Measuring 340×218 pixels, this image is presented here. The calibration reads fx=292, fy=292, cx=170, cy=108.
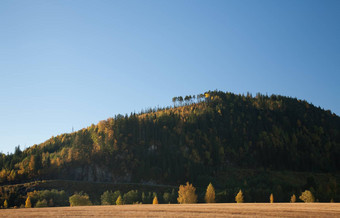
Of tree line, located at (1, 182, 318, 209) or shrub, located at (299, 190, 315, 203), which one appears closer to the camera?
shrub, located at (299, 190, 315, 203)

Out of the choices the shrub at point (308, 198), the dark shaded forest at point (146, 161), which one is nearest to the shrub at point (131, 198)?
the shrub at point (308, 198)

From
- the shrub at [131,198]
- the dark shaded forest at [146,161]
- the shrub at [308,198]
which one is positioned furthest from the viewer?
the dark shaded forest at [146,161]

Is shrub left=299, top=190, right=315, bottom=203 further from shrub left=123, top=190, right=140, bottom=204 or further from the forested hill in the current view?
the forested hill

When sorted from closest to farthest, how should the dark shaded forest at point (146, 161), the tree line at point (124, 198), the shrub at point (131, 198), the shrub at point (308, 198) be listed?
the shrub at point (308, 198) < the tree line at point (124, 198) < the shrub at point (131, 198) < the dark shaded forest at point (146, 161)

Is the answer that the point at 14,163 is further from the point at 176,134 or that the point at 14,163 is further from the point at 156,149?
the point at 176,134

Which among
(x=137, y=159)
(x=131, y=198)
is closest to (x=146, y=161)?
(x=137, y=159)

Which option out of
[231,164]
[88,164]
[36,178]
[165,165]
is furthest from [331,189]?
[36,178]

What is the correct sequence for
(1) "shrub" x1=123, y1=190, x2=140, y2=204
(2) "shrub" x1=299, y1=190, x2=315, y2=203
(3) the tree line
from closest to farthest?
(2) "shrub" x1=299, y1=190, x2=315, y2=203
(3) the tree line
(1) "shrub" x1=123, y1=190, x2=140, y2=204

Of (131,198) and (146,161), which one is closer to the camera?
(131,198)

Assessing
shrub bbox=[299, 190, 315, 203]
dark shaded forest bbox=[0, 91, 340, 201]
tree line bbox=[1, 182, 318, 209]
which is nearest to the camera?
shrub bbox=[299, 190, 315, 203]

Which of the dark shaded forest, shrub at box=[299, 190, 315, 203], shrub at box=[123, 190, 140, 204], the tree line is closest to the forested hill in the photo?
the dark shaded forest

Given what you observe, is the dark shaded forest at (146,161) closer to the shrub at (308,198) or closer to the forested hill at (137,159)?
the forested hill at (137,159)

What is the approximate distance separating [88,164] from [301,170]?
132m

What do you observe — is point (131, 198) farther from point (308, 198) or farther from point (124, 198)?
point (308, 198)
